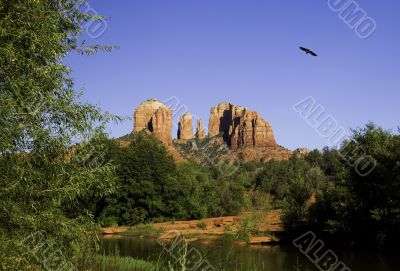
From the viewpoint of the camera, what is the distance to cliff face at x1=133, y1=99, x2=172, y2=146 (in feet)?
595

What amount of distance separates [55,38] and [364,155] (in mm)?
33442

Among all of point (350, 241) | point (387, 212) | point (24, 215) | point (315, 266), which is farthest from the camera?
point (350, 241)

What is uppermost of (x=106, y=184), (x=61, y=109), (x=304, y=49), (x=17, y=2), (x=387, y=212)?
(x=17, y=2)

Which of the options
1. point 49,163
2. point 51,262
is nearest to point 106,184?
point 49,163

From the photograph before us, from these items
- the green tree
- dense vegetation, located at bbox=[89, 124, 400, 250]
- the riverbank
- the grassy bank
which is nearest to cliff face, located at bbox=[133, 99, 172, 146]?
dense vegetation, located at bbox=[89, 124, 400, 250]

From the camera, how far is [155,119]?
18312 centimetres

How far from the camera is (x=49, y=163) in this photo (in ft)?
35.9

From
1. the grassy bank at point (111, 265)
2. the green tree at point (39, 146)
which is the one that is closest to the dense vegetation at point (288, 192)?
the grassy bank at point (111, 265)

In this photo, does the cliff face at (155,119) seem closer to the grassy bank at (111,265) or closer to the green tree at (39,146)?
the grassy bank at (111,265)

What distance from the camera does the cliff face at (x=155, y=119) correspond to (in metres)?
181

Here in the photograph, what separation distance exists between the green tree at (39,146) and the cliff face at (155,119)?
16381 cm

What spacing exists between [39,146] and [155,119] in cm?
17309

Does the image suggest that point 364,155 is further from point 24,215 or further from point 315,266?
point 24,215

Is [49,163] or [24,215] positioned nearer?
[24,215]
